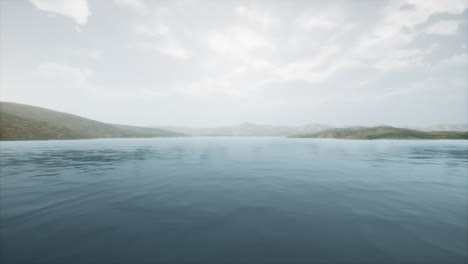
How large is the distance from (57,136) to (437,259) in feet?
634

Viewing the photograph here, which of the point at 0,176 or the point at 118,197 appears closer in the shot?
the point at 118,197

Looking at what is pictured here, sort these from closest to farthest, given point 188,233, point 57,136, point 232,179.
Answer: point 188,233 < point 232,179 < point 57,136

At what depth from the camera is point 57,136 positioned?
127 metres

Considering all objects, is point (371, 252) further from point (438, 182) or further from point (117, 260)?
point (438, 182)

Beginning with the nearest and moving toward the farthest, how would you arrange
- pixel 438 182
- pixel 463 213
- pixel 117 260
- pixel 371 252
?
pixel 117 260 → pixel 371 252 → pixel 463 213 → pixel 438 182

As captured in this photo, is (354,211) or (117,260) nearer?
(117,260)

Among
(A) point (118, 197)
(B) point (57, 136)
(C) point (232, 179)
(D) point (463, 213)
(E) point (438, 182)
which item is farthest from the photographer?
(B) point (57, 136)

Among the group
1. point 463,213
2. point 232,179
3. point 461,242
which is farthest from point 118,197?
point 463,213

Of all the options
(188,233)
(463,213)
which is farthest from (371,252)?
(463,213)

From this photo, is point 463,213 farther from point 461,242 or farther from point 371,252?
point 371,252

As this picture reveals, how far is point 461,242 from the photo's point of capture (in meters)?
6.19

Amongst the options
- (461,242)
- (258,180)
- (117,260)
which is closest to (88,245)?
(117,260)

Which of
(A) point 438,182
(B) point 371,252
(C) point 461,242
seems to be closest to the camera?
(B) point 371,252

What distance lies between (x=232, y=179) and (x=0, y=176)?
23500 mm
